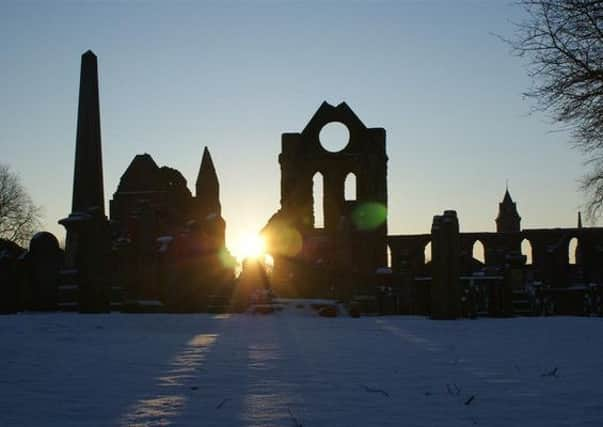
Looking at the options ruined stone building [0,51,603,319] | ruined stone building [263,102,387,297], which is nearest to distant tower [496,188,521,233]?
ruined stone building [0,51,603,319]

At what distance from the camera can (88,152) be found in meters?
22.1

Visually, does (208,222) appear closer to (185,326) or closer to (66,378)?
(185,326)

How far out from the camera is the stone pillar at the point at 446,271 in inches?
591

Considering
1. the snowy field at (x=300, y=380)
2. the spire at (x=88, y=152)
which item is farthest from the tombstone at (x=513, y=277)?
the spire at (x=88, y=152)

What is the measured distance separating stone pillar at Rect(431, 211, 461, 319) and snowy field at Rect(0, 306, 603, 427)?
186 inches

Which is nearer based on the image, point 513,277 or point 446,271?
point 446,271

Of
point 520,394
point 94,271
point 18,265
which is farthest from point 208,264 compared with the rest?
point 520,394

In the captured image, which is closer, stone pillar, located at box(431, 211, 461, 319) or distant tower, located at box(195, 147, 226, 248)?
stone pillar, located at box(431, 211, 461, 319)

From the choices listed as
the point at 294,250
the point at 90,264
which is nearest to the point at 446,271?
the point at 90,264

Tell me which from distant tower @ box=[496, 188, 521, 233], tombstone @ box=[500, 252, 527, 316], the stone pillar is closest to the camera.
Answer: the stone pillar

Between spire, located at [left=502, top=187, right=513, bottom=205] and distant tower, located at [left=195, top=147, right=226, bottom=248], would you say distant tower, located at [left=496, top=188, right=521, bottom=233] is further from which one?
distant tower, located at [left=195, top=147, right=226, bottom=248]

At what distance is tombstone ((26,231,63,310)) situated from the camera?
17.5 metres

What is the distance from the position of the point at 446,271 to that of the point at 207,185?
2655 centimetres

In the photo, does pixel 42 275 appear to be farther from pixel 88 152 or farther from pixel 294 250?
pixel 294 250
